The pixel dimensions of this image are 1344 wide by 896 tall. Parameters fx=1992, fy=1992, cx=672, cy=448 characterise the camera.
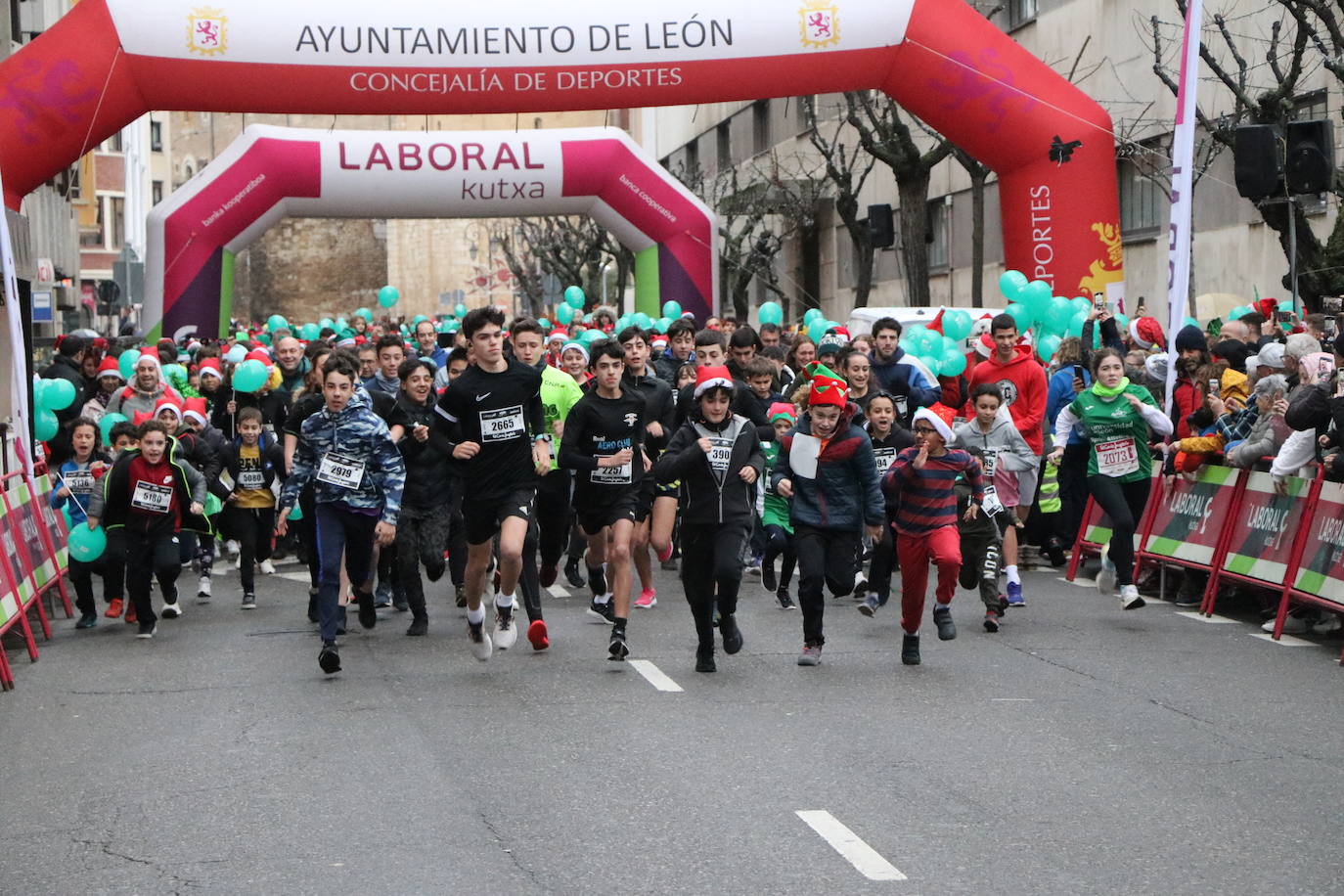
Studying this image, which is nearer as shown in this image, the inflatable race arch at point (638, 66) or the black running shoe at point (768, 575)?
the black running shoe at point (768, 575)

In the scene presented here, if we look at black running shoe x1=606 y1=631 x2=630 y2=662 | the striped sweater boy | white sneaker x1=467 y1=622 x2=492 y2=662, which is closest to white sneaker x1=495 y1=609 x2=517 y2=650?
white sneaker x1=467 y1=622 x2=492 y2=662

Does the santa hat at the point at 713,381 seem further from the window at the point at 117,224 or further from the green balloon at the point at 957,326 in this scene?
the window at the point at 117,224

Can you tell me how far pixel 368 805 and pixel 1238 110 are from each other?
16874 millimetres

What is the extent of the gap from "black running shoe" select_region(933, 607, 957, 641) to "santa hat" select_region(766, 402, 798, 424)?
288cm

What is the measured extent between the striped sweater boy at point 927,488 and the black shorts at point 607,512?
1.44m

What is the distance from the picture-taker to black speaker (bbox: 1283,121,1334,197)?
1392 cm

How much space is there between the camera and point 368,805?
7.13m

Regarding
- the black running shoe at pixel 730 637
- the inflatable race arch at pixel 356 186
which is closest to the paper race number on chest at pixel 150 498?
the black running shoe at pixel 730 637

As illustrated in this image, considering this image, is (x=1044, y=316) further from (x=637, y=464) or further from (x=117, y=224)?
(x=117, y=224)

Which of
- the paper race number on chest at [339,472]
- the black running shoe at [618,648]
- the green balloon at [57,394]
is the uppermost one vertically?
the green balloon at [57,394]

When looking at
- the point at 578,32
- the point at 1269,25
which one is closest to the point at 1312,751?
the point at 578,32

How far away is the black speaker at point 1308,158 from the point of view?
13.9 metres

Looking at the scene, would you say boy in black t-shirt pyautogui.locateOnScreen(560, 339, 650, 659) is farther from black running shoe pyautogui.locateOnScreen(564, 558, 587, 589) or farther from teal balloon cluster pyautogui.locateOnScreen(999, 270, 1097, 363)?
teal balloon cluster pyautogui.locateOnScreen(999, 270, 1097, 363)

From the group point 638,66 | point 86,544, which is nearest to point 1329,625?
point 86,544
